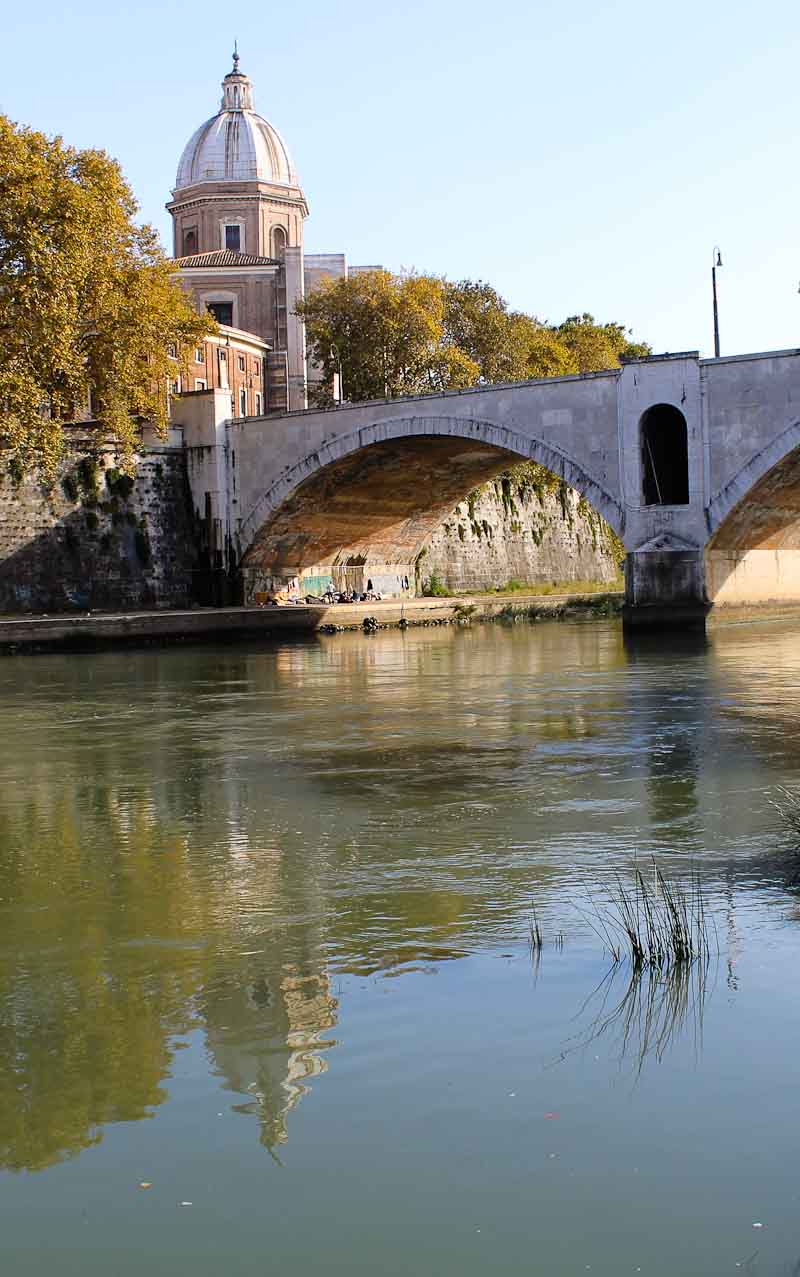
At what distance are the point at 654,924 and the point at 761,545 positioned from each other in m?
26.6

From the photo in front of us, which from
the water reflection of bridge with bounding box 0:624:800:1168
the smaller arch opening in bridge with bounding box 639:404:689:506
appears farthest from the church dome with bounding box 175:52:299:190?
the water reflection of bridge with bounding box 0:624:800:1168

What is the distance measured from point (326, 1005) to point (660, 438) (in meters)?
26.1

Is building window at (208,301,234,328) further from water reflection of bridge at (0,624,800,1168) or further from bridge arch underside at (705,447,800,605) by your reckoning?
water reflection of bridge at (0,624,800,1168)

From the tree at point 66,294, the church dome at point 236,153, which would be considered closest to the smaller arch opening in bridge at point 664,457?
the tree at point 66,294

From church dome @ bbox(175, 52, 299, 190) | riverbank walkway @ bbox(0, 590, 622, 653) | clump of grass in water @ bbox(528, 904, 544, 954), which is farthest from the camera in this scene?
church dome @ bbox(175, 52, 299, 190)

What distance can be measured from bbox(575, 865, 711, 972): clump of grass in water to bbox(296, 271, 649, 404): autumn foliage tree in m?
37.2

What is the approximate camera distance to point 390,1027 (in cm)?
468

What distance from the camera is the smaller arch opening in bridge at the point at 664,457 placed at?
29.7 metres

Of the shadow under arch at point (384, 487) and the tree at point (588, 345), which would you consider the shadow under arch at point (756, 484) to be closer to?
the shadow under arch at point (384, 487)

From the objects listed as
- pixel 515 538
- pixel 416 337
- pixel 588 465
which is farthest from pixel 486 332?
pixel 588 465

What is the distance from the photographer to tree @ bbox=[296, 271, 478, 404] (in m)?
42.9

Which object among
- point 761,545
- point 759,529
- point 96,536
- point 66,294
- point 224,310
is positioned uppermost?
point 224,310

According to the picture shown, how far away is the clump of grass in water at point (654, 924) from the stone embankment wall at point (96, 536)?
27.7m

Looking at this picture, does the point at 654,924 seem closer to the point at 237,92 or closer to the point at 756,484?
the point at 756,484
